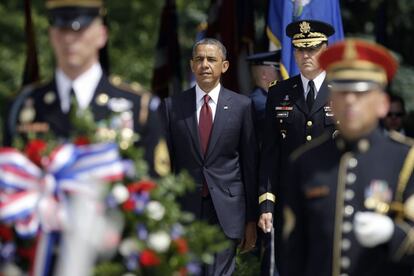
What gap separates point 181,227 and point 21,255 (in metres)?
0.82

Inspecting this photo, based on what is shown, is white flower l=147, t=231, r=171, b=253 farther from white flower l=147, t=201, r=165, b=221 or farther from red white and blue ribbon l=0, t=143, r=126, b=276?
red white and blue ribbon l=0, t=143, r=126, b=276

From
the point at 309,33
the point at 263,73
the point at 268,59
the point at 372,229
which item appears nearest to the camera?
the point at 372,229

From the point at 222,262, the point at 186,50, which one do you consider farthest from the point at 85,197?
the point at 186,50

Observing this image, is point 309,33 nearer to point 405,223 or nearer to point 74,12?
point 405,223

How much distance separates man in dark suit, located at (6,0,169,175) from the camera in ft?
24.4

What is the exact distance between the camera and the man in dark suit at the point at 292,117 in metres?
11.1

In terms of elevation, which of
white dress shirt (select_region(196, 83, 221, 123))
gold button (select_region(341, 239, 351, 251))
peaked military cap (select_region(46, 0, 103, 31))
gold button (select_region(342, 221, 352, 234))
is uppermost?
peaked military cap (select_region(46, 0, 103, 31))

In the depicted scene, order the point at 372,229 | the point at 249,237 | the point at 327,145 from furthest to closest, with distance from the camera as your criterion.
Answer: the point at 249,237
the point at 327,145
the point at 372,229

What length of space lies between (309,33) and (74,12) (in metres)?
4.25

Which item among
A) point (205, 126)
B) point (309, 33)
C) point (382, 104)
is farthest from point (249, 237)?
point (382, 104)

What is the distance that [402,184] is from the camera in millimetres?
7730

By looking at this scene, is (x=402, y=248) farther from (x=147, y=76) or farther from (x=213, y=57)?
(x=147, y=76)

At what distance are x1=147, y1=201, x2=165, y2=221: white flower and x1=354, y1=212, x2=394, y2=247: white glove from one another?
1.00m

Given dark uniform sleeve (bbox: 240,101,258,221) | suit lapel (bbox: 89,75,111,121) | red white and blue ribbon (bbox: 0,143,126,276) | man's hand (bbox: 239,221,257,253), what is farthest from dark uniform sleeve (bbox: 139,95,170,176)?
man's hand (bbox: 239,221,257,253)
